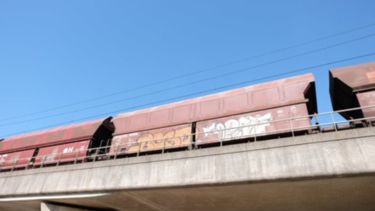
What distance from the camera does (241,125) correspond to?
12555 millimetres

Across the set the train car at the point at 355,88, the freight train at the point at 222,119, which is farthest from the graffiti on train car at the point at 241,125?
the train car at the point at 355,88

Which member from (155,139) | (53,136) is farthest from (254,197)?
(53,136)

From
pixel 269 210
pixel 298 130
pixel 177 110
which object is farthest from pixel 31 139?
pixel 298 130

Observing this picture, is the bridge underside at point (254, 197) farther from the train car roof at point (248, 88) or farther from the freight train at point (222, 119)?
the train car roof at point (248, 88)

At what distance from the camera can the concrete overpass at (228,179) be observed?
A: 8484mm

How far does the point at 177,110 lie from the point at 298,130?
21.2 feet

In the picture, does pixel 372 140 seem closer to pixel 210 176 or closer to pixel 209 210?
pixel 210 176

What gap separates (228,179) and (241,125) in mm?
3693

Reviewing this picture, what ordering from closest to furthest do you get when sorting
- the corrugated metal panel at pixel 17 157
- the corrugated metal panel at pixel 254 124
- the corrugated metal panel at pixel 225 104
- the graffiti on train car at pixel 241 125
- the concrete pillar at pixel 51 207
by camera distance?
1. the corrugated metal panel at pixel 254 124
2. the graffiti on train car at pixel 241 125
3. the corrugated metal panel at pixel 225 104
4. the concrete pillar at pixel 51 207
5. the corrugated metal panel at pixel 17 157

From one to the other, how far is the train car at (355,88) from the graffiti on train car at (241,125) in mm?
3445

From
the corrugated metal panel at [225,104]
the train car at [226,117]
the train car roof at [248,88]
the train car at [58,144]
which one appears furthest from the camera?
the train car at [58,144]

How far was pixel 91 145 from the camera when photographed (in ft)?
53.9

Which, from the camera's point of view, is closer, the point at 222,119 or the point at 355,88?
the point at 355,88

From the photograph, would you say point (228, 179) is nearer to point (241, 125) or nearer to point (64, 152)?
point (241, 125)
